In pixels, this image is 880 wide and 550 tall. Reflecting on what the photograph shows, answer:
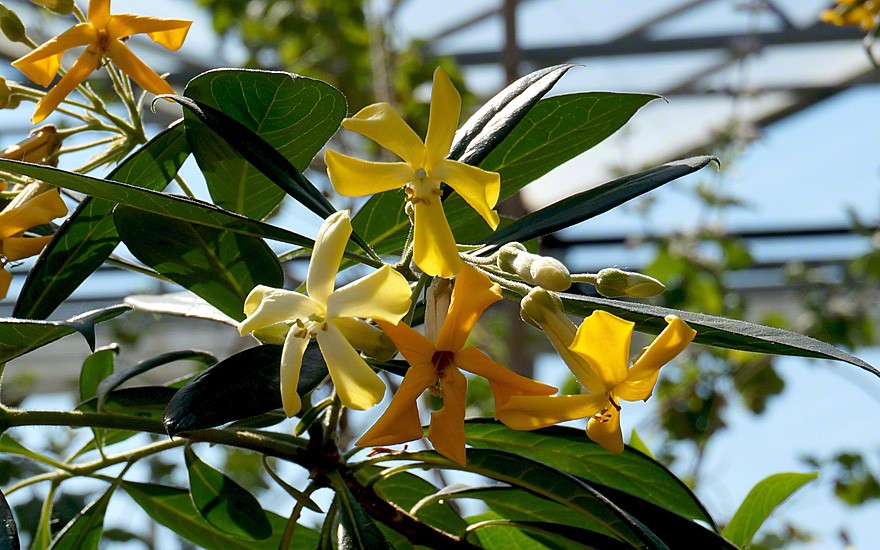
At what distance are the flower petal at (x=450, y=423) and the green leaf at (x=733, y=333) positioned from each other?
10cm

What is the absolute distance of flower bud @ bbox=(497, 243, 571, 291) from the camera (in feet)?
1.84

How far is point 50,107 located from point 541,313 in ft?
1.43

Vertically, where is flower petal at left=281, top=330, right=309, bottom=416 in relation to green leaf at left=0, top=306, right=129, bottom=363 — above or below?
below

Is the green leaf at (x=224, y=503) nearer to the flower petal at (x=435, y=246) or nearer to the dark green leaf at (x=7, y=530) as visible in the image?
the dark green leaf at (x=7, y=530)

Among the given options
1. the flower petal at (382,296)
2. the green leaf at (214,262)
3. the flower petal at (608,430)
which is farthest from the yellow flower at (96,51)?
the flower petal at (608,430)

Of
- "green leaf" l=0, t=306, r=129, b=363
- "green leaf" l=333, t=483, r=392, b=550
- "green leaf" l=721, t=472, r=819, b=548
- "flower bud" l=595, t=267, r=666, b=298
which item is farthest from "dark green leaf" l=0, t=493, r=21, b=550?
"green leaf" l=721, t=472, r=819, b=548

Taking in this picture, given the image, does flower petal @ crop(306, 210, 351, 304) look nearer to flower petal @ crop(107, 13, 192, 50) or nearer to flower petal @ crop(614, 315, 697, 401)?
flower petal @ crop(614, 315, 697, 401)

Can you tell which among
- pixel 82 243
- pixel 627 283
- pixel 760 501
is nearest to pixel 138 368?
pixel 82 243

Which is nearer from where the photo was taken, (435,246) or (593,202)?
(435,246)

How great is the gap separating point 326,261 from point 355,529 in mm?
200

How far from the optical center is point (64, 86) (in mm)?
729

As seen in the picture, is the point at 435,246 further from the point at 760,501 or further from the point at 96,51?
the point at 760,501

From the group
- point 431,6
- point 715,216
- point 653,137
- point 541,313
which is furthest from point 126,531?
point 653,137

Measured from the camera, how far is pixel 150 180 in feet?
2.34
